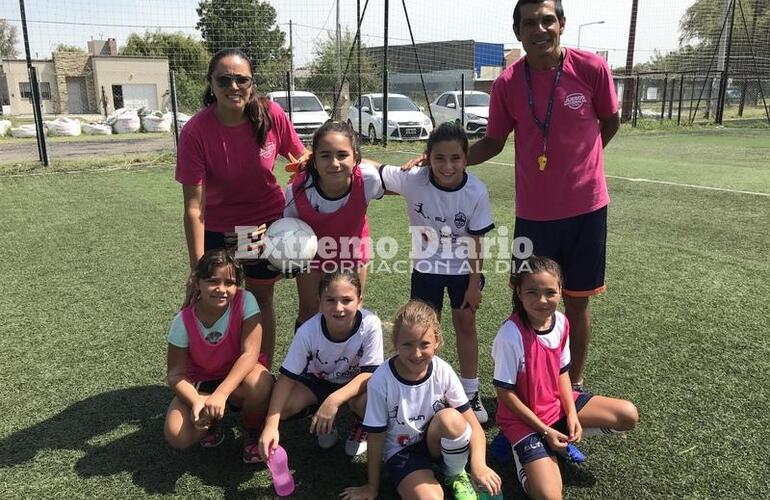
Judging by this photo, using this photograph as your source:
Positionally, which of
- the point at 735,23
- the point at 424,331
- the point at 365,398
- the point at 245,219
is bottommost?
the point at 365,398

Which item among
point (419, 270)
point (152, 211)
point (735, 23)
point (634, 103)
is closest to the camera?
point (419, 270)

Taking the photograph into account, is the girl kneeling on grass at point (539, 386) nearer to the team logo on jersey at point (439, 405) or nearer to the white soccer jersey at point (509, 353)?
the white soccer jersey at point (509, 353)

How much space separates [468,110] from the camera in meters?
16.5

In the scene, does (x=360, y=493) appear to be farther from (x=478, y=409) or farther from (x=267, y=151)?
(x=267, y=151)

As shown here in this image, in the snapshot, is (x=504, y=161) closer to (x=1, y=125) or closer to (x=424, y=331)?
(x=424, y=331)

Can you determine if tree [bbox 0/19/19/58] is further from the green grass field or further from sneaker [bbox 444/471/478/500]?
sneaker [bbox 444/471/478/500]

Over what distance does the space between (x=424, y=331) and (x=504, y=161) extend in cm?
1017

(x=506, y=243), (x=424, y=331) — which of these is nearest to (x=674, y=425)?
(x=424, y=331)

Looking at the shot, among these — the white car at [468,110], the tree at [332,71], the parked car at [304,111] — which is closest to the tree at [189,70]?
the parked car at [304,111]

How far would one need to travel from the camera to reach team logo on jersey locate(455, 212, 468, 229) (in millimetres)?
2797

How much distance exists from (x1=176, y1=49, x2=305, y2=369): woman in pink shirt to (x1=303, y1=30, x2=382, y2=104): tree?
475 inches

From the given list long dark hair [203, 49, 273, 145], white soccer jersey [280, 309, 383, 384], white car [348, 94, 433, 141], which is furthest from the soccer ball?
white car [348, 94, 433, 141]

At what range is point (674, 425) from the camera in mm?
2709

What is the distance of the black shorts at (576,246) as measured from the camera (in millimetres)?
2773
